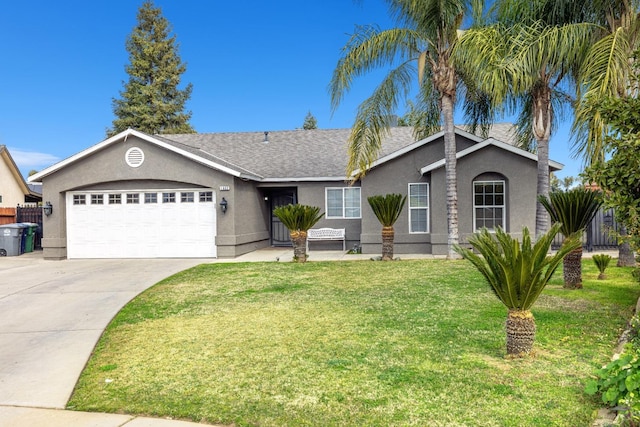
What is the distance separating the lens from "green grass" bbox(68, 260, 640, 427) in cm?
378

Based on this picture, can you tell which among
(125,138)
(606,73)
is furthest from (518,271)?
(125,138)

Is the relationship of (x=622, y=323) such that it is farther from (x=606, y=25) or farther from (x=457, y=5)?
(x=457, y=5)

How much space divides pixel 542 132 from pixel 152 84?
34660mm

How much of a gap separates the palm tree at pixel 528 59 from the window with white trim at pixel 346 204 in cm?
639

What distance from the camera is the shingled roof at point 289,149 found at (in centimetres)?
1816

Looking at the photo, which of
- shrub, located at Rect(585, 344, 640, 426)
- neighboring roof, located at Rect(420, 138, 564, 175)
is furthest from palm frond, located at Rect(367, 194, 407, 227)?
shrub, located at Rect(585, 344, 640, 426)

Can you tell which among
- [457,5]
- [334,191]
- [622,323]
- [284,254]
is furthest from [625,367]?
[334,191]

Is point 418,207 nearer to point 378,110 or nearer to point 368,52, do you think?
point 378,110

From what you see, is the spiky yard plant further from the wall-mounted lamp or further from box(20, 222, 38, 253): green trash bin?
box(20, 222, 38, 253): green trash bin

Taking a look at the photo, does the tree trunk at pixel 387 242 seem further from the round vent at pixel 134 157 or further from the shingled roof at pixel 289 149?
the round vent at pixel 134 157

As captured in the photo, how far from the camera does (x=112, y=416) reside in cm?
384

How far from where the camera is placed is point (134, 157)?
51.8 ft

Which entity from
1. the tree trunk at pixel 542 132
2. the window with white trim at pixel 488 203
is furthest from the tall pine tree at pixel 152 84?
the tree trunk at pixel 542 132

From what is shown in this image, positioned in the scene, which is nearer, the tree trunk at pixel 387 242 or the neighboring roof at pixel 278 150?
the tree trunk at pixel 387 242
